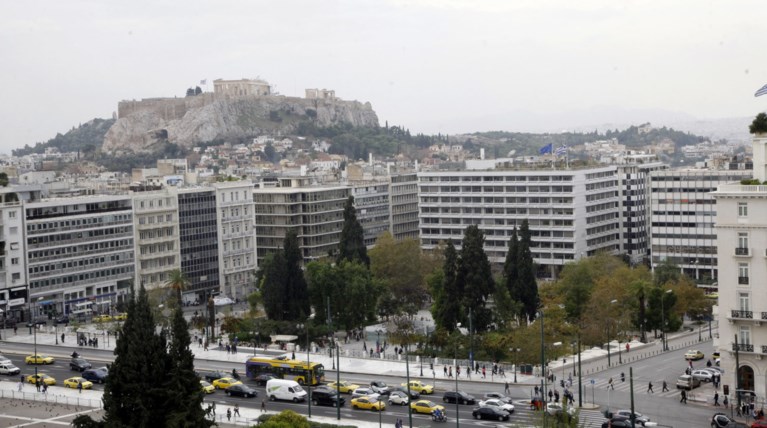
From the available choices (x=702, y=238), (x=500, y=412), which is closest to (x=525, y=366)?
(x=500, y=412)

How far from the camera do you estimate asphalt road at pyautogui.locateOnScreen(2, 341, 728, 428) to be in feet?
178

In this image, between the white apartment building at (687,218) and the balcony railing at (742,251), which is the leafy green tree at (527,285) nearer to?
the balcony railing at (742,251)

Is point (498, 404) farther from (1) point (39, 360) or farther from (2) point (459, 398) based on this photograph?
(1) point (39, 360)

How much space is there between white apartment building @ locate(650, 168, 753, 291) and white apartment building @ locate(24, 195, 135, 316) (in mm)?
50116

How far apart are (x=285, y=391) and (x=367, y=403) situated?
5.50 metres

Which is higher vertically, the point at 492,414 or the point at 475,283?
the point at 475,283

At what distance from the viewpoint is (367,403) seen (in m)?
57.9

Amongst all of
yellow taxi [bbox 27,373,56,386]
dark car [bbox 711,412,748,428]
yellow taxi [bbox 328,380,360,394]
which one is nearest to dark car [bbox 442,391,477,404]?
yellow taxi [bbox 328,380,360,394]

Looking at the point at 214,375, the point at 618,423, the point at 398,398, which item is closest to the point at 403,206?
the point at 214,375

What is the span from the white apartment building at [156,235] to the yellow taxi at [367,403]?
49216 millimetres

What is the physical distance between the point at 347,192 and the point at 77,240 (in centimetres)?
3613

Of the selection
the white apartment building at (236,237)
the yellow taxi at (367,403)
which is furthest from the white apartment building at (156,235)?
the yellow taxi at (367,403)

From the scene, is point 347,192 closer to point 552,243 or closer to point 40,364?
point 552,243

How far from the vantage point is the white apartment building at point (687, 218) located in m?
108
